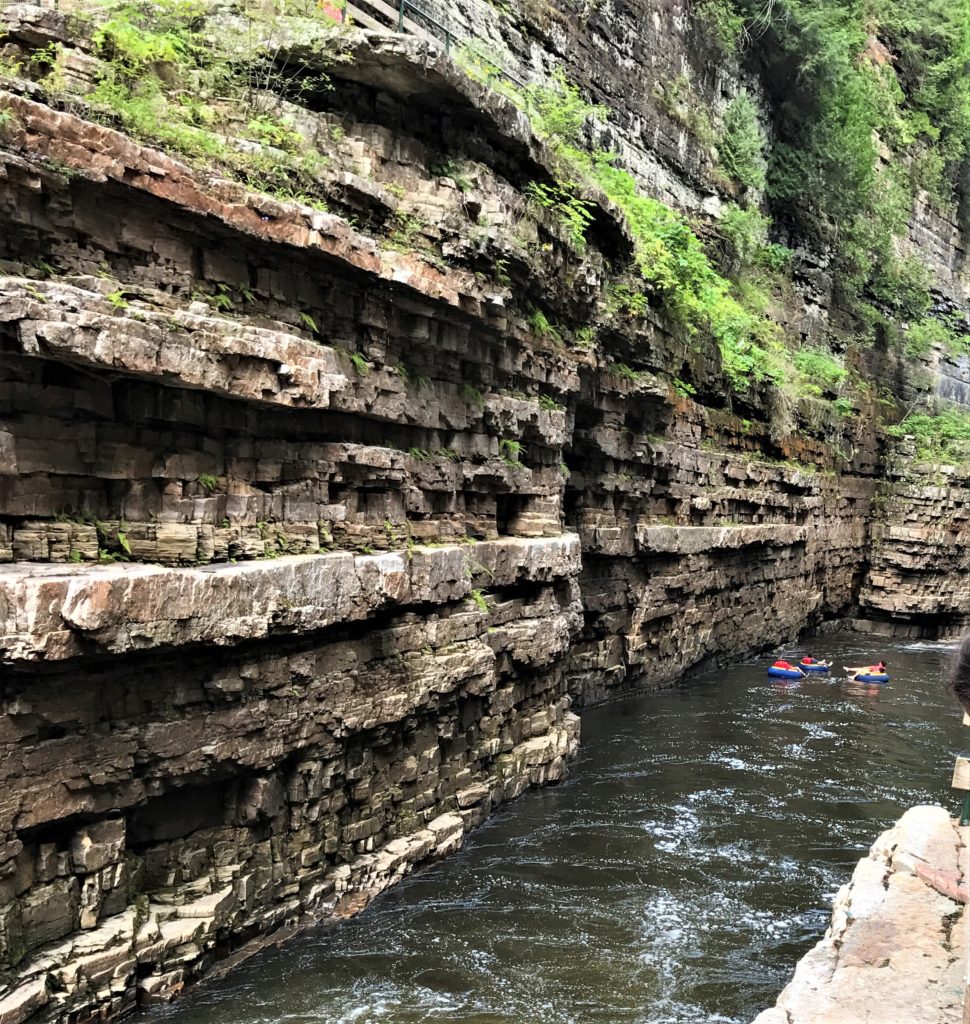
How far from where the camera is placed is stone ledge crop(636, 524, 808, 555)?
1576 cm

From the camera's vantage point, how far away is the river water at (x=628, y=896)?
6.84 metres

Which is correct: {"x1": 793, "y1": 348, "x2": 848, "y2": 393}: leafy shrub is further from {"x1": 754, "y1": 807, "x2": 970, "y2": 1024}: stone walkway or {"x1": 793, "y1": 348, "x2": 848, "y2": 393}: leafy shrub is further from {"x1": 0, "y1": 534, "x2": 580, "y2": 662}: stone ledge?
{"x1": 754, "y1": 807, "x2": 970, "y2": 1024}: stone walkway

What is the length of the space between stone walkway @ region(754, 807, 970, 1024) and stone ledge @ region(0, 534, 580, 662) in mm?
4125

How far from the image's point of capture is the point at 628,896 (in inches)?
344

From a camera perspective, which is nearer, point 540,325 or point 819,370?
point 540,325

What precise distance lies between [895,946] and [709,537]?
472 inches

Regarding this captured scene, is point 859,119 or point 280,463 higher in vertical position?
point 859,119

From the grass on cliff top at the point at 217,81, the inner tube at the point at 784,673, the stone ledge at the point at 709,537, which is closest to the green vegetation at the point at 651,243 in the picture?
the stone ledge at the point at 709,537

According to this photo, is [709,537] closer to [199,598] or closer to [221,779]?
[221,779]

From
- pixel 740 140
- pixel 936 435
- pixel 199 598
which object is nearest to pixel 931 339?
pixel 936 435

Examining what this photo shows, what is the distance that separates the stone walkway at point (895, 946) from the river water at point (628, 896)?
1187 mm

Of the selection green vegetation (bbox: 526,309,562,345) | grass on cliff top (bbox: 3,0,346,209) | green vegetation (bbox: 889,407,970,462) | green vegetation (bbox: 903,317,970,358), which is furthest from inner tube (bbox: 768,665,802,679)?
green vegetation (bbox: 903,317,970,358)

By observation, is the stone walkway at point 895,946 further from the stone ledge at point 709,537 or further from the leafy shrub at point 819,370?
the leafy shrub at point 819,370

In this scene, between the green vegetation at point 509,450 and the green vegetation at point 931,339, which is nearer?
the green vegetation at point 509,450
